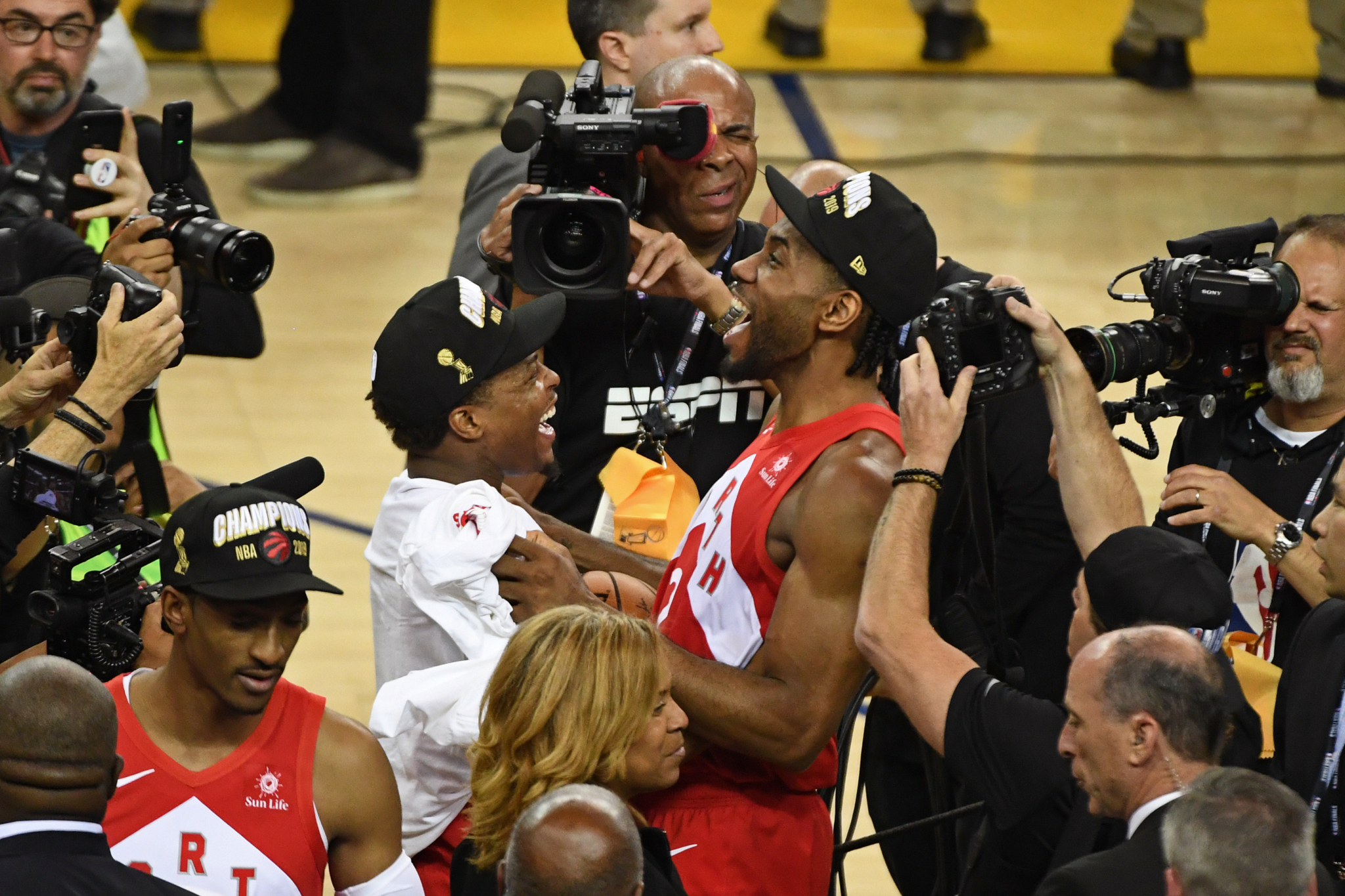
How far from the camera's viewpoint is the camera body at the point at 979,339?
3.30 metres

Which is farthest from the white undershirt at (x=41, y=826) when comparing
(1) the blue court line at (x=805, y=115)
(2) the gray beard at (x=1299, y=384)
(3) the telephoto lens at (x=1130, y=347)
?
(1) the blue court line at (x=805, y=115)

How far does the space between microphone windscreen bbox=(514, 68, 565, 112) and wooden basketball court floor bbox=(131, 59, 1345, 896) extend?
2165 millimetres

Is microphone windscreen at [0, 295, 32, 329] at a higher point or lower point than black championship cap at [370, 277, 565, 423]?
lower

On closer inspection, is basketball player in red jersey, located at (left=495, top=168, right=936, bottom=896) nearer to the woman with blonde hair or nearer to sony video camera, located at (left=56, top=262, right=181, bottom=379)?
the woman with blonde hair

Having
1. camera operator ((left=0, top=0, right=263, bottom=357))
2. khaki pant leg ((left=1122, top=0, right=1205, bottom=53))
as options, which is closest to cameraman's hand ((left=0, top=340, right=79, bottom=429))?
camera operator ((left=0, top=0, right=263, bottom=357))

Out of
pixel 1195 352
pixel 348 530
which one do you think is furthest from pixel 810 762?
pixel 348 530

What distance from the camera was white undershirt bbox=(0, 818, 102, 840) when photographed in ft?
7.95

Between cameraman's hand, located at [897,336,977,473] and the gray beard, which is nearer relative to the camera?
A: cameraman's hand, located at [897,336,977,473]

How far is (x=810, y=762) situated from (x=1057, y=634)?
1.34 m

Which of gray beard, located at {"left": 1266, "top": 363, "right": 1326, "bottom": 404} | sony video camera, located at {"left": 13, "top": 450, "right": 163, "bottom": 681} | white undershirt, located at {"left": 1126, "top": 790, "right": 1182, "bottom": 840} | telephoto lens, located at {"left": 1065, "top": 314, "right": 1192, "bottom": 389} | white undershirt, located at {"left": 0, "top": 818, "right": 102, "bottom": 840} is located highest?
telephoto lens, located at {"left": 1065, "top": 314, "right": 1192, "bottom": 389}

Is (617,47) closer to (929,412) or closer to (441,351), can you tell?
(441,351)

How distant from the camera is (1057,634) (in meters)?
4.36

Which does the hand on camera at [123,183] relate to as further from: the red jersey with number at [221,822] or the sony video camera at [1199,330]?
the sony video camera at [1199,330]

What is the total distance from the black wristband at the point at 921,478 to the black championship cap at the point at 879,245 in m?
0.33
